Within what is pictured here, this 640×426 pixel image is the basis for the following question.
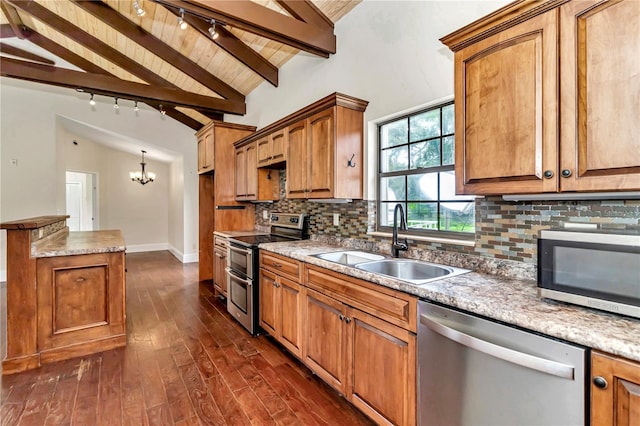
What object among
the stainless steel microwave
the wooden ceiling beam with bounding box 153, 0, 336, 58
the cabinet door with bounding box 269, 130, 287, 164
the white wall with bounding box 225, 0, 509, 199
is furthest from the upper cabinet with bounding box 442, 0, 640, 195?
the cabinet door with bounding box 269, 130, 287, 164

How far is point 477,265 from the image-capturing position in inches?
71.6

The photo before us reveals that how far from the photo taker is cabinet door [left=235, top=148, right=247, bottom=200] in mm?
4246

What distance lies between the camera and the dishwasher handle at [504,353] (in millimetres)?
990

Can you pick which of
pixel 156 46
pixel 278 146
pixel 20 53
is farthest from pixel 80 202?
pixel 278 146

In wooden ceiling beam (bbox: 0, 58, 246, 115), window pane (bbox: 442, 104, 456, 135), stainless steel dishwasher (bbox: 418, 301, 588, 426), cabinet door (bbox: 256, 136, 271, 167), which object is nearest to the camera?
stainless steel dishwasher (bbox: 418, 301, 588, 426)

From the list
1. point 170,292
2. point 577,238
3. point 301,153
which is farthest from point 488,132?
point 170,292

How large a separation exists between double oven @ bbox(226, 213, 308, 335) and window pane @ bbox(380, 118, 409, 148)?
1.24 m

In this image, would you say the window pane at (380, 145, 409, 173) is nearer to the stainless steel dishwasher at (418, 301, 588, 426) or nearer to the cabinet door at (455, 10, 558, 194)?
the cabinet door at (455, 10, 558, 194)

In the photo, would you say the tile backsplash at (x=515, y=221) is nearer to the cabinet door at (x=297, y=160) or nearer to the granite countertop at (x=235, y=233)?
the cabinet door at (x=297, y=160)

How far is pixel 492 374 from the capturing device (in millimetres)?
1176

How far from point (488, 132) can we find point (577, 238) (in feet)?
1.88

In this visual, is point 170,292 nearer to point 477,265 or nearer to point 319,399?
point 319,399

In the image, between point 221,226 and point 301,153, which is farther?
point 221,226

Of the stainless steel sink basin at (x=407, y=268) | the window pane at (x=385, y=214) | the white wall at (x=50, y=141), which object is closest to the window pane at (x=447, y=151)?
the window pane at (x=385, y=214)
